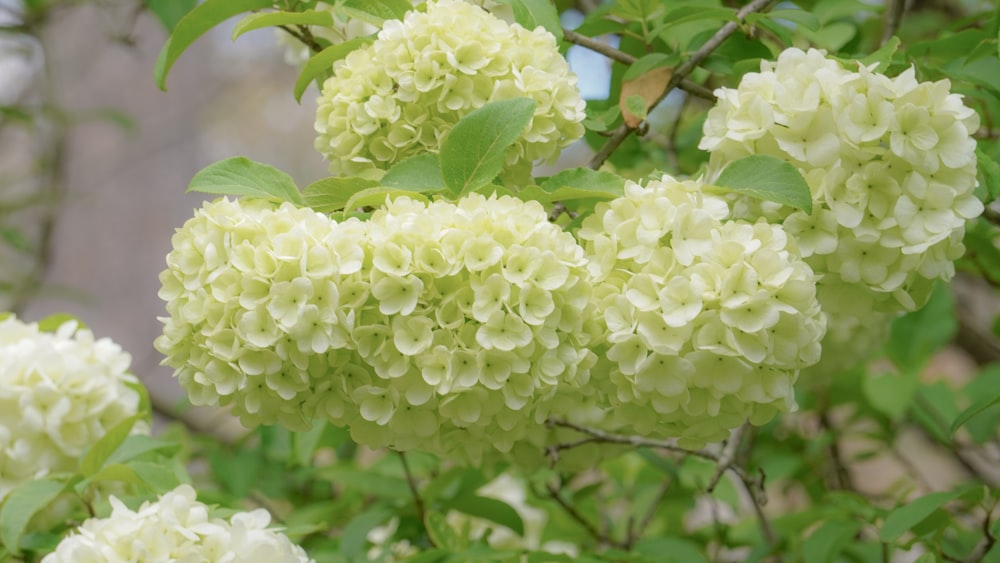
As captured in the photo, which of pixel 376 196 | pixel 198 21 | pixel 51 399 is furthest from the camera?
pixel 51 399

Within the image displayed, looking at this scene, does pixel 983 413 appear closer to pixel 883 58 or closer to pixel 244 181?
pixel 883 58

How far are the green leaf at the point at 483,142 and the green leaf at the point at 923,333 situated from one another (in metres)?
1.35

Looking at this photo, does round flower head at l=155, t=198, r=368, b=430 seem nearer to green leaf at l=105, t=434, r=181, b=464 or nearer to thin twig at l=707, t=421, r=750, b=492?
green leaf at l=105, t=434, r=181, b=464

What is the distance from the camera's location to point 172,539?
1031 millimetres

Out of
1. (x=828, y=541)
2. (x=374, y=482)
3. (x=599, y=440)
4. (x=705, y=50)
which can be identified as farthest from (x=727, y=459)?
(x=374, y=482)

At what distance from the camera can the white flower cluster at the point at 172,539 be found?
1024 mm

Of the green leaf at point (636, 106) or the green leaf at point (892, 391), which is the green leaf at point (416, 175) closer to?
the green leaf at point (636, 106)

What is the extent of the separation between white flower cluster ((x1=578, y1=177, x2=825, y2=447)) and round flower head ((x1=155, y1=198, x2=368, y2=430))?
0.79 ft

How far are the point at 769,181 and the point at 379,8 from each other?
484 mm

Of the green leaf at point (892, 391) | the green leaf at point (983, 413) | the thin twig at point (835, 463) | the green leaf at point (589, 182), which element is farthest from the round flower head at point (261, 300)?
the thin twig at point (835, 463)

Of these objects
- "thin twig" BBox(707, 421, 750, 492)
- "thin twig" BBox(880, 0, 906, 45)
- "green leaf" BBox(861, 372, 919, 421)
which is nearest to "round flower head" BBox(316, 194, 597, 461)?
"thin twig" BBox(707, 421, 750, 492)

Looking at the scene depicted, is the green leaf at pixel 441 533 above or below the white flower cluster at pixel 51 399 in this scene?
below

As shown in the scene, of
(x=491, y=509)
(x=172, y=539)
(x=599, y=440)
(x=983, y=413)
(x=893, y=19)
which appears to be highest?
(x=893, y=19)

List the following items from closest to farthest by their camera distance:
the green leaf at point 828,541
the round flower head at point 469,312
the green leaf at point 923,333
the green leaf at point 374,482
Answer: the round flower head at point 469,312 → the green leaf at point 828,541 → the green leaf at point 374,482 → the green leaf at point 923,333
